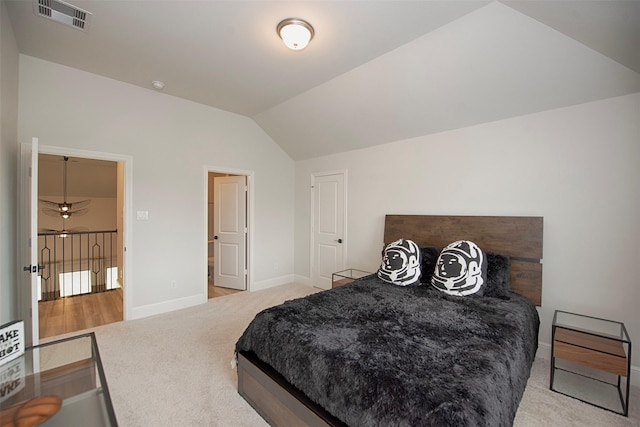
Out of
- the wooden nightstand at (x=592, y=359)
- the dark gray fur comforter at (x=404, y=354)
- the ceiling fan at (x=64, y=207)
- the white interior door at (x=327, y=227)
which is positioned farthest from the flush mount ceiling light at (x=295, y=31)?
the ceiling fan at (x=64, y=207)

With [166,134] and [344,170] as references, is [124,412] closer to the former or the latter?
[166,134]

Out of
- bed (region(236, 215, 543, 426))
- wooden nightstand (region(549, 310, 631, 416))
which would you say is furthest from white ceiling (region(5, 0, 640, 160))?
wooden nightstand (region(549, 310, 631, 416))

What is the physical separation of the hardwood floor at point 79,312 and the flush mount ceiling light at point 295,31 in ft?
12.3

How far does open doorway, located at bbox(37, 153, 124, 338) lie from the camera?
357 centimetres

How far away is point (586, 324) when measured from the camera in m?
2.35

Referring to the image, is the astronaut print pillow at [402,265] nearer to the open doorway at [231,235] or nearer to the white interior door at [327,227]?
the white interior door at [327,227]

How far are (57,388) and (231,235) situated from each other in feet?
11.1

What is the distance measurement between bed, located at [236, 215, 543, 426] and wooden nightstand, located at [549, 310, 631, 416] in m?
0.25

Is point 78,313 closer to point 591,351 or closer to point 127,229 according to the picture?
point 127,229

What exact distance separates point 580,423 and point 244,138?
478 centimetres

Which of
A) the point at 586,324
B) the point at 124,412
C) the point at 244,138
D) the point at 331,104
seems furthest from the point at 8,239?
the point at 586,324

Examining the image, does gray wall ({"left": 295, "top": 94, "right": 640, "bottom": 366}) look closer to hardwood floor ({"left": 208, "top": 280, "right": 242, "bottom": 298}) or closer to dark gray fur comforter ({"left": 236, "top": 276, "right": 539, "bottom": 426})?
dark gray fur comforter ({"left": 236, "top": 276, "right": 539, "bottom": 426})

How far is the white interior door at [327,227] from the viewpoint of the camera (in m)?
4.51

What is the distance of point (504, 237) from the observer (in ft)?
9.14
